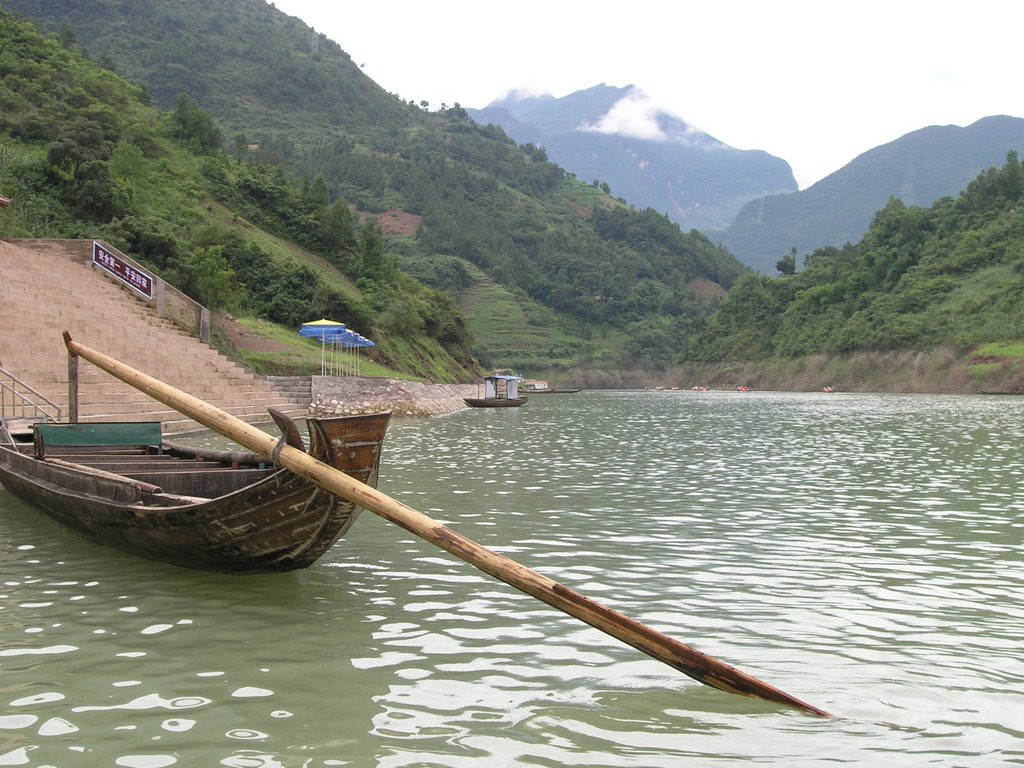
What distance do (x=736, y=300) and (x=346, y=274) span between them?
82.9 m

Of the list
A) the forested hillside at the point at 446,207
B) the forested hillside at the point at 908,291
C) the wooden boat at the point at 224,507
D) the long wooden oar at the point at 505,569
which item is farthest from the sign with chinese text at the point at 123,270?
the forested hillside at the point at 446,207

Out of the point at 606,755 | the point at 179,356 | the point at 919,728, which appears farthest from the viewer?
the point at 179,356

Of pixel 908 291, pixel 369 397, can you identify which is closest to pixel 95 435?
pixel 369 397

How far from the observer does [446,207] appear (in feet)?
520

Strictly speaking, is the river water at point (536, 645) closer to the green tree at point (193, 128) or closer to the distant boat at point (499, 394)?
the distant boat at point (499, 394)

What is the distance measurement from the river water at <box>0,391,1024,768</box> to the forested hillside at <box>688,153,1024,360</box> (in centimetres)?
8038

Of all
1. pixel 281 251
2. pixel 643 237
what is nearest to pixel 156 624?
pixel 281 251

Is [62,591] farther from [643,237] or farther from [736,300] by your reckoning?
[643,237]

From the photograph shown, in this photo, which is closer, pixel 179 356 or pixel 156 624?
pixel 156 624

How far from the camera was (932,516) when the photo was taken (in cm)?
1171

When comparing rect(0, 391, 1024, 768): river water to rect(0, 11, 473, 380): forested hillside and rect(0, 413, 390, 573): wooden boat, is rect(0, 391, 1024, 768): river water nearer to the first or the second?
rect(0, 413, 390, 573): wooden boat

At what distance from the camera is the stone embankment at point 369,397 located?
3428 cm

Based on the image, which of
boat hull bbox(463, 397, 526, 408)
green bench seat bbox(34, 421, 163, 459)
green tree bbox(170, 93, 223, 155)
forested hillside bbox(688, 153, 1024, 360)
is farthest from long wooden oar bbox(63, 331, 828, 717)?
forested hillside bbox(688, 153, 1024, 360)

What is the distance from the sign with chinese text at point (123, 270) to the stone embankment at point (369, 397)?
7302mm
